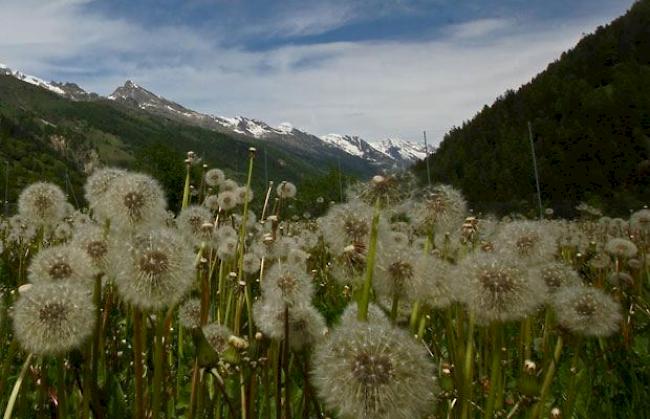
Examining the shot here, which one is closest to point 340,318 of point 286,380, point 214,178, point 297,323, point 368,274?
point 297,323

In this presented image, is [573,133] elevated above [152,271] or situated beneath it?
elevated above

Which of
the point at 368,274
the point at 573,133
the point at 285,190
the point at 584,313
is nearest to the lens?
the point at 368,274

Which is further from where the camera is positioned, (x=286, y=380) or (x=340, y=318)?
(x=340, y=318)

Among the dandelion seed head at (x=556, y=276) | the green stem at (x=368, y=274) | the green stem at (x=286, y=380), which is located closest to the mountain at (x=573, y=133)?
the dandelion seed head at (x=556, y=276)

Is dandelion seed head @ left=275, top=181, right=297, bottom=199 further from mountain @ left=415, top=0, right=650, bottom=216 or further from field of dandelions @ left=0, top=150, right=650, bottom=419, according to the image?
mountain @ left=415, top=0, right=650, bottom=216

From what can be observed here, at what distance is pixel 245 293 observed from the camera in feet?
11.9

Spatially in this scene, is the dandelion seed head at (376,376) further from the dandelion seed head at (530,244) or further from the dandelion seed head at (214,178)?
the dandelion seed head at (214,178)

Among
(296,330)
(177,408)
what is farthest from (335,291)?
(296,330)

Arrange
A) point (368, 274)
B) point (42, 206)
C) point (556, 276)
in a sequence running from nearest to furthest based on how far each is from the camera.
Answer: point (368, 274) → point (556, 276) → point (42, 206)

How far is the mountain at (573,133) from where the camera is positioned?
51053mm

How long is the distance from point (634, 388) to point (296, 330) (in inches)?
93.5

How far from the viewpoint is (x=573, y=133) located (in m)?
57.1

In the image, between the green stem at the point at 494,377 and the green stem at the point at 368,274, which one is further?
the green stem at the point at 494,377

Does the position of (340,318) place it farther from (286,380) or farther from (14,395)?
(14,395)
